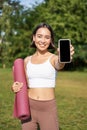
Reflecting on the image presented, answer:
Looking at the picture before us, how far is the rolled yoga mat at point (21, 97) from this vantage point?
459cm

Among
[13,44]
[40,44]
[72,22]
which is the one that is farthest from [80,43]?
[40,44]

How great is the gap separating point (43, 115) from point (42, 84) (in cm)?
38

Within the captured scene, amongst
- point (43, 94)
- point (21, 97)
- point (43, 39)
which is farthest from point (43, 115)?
point (43, 39)

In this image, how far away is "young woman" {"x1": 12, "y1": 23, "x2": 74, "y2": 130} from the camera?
4.69 metres

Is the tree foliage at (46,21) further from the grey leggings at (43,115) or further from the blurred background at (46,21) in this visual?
the grey leggings at (43,115)

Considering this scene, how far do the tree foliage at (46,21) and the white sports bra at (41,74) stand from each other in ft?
153

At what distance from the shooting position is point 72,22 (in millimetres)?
54406

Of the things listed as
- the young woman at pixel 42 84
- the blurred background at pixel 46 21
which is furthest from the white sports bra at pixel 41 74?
the blurred background at pixel 46 21

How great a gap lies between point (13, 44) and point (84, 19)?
10.8m

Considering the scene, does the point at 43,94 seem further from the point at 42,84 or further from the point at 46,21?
the point at 46,21

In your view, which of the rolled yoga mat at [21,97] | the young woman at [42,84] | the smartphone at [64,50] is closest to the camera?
the smartphone at [64,50]

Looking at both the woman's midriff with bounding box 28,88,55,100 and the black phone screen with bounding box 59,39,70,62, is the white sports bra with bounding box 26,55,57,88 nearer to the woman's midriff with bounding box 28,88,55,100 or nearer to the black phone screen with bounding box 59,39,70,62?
the woman's midriff with bounding box 28,88,55,100

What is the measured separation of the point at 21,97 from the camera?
4.62 m

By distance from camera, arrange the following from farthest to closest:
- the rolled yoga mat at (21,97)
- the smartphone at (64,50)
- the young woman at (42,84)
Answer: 1. the young woman at (42,84)
2. the rolled yoga mat at (21,97)
3. the smartphone at (64,50)
